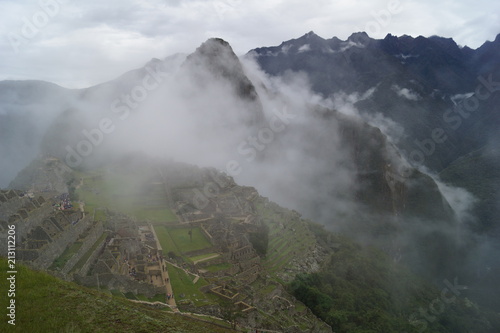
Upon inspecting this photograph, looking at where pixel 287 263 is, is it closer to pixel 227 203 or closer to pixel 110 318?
pixel 227 203

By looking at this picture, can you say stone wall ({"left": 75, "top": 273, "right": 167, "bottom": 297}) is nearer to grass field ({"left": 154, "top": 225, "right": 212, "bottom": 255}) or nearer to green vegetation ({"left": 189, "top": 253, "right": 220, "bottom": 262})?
green vegetation ({"left": 189, "top": 253, "right": 220, "bottom": 262})

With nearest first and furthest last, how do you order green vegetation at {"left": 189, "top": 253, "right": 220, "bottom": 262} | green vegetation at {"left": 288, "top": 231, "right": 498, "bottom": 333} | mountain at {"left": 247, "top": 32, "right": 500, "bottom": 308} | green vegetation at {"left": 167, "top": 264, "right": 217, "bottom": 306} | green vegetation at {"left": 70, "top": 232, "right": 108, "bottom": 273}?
1. green vegetation at {"left": 70, "top": 232, "right": 108, "bottom": 273}
2. green vegetation at {"left": 167, "top": 264, "right": 217, "bottom": 306}
3. green vegetation at {"left": 189, "top": 253, "right": 220, "bottom": 262}
4. green vegetation at {"left": 288, "top": 231, "right": 498, "bottom": 333}
5. mountain at {"left": 247, "top": 32, "right": 500, "bottom": 308}

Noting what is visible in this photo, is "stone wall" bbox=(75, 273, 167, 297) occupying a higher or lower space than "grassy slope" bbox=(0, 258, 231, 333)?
lower

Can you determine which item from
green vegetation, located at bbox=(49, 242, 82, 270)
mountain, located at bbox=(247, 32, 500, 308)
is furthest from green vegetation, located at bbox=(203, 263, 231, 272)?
mountain, located at bbox=(247, 32, 500, 308)

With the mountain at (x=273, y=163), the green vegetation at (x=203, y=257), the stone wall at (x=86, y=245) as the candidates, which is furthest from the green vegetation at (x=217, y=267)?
the stone wall at (x=86, y=245)

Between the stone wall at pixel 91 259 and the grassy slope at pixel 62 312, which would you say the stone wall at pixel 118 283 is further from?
the grassy slope at pixel 62 312

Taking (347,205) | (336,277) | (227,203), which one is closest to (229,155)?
(347,205)
